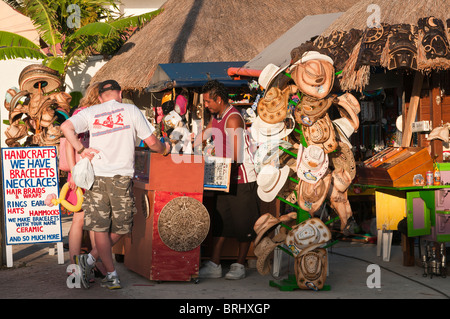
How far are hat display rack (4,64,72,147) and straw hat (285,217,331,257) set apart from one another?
3941 millimetres

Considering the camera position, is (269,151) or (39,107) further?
(39,107)

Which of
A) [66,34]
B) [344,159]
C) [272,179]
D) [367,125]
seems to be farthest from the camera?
[66,34]

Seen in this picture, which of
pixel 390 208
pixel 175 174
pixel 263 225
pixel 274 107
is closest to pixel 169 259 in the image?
pixel 175 174

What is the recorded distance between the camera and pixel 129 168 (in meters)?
6.58

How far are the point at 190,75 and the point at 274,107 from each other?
22.2ft

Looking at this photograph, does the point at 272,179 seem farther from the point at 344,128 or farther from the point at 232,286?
the point at 232,286

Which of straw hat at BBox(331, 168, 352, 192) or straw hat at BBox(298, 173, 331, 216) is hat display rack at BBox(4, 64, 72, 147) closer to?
straw hat at BBox(298, 173, 331, 216)

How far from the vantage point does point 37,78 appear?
988cm

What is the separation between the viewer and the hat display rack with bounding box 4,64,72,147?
9.26m

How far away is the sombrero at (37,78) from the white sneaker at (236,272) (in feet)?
14.0

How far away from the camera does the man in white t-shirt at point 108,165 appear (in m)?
6.49

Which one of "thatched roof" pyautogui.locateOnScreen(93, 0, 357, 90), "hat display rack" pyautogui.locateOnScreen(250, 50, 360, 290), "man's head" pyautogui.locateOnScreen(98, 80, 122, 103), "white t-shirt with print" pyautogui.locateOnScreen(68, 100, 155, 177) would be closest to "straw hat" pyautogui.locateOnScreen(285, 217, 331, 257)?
"hat display rack" pyautogui.locateOnScreen(250, 50, 360, 290)

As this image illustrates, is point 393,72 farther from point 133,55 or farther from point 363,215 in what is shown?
point 133,55

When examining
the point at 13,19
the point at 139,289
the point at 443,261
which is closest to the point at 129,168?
the point at 139,289
